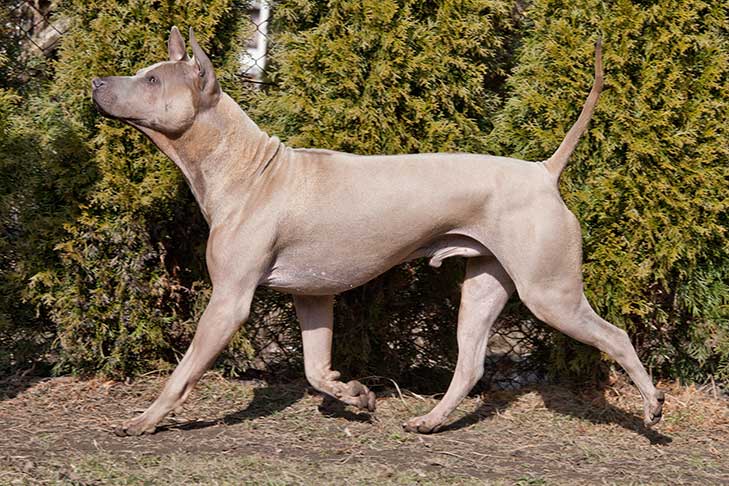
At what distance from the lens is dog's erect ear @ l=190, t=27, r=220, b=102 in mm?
4488

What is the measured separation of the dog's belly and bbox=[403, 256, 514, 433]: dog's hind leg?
22 centimetres

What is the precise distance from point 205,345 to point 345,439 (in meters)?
0.81

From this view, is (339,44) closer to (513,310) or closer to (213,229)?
(213,229)

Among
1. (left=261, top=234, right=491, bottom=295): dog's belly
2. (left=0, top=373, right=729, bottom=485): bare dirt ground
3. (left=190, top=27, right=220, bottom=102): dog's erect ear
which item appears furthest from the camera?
(left=261, top=234, right=491, bottom=295): dog's belly

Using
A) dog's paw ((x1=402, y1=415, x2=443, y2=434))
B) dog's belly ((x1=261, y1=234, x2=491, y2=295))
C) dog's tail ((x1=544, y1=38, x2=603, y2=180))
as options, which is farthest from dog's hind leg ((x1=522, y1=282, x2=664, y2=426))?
dog's paw ((x1=402, y1=415, x2=443, y2=434))

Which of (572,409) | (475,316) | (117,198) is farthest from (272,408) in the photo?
(572,409)

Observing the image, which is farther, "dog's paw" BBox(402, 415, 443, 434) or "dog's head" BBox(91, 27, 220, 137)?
"dog's paw" BBox(402, 415, 443, 434)

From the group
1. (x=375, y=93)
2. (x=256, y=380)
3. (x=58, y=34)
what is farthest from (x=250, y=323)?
(x=58, y=34)

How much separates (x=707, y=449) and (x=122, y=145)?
328 cm

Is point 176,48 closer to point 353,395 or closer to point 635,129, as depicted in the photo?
point 353,395

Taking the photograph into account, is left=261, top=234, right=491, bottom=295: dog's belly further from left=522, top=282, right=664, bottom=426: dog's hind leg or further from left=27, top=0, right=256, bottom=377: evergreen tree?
left=27, top=0, right=256, bottom=377: evergreen tree

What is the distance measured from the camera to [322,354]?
A: 5023mm

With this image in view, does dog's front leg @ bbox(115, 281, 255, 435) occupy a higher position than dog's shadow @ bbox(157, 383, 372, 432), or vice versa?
dog's front leg @ bbox(115, 281, 255, 435)

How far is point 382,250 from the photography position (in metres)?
4.72
